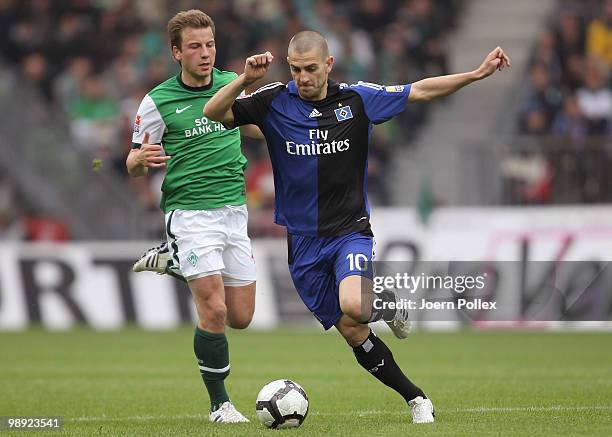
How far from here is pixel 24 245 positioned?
62.0 feet

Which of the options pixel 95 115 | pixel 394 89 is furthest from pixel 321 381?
pixel 95 115

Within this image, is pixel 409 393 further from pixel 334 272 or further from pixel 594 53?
pixel 594 53

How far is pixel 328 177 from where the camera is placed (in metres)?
8.59

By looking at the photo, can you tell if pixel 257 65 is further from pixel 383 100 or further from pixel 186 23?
pixel 186 23

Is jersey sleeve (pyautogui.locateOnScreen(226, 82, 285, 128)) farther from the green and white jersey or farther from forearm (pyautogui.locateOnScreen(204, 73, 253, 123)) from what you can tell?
the green and white jersey

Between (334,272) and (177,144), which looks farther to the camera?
(177,144)

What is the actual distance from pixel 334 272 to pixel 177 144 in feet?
5.23

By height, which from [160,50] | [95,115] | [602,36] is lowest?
[95,115]

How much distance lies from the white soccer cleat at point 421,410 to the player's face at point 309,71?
2138 mm

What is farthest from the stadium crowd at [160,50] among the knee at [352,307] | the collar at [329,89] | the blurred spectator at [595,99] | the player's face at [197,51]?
the knee at [352,307]

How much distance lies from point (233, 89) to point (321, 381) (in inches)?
181

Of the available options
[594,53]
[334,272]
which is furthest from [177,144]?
[594,53]

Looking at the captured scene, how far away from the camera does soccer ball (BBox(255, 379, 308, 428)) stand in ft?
27.6

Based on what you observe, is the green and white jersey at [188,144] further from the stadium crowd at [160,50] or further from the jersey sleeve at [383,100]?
the stadium crowd at [160,50]
